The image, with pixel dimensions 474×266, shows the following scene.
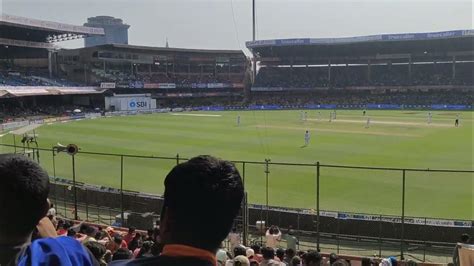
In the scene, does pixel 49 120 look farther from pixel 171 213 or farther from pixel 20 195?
pixel 171 213

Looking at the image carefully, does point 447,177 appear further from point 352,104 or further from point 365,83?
point 365,83

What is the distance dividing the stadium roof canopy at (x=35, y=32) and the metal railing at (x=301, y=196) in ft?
149

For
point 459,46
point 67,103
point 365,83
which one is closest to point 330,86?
point 365,83

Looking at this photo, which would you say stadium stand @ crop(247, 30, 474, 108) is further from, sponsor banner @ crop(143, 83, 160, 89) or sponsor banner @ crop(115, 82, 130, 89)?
sponsor banner @ crop(115, 82, 130, 89)

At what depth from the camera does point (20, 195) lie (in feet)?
7.38

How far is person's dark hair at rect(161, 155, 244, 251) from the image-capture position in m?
2.21

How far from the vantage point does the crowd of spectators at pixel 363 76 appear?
309 ft

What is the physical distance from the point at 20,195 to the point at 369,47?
329ft

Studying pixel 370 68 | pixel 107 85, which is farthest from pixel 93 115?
pixel 370 68

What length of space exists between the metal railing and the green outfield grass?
9 cm

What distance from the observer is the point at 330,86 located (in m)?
100

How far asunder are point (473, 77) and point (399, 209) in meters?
82.7

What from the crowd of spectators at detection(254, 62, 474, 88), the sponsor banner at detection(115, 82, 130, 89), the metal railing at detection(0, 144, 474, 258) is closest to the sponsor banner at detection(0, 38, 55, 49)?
the sponsor banner at detection(115, 82, 130, 89)

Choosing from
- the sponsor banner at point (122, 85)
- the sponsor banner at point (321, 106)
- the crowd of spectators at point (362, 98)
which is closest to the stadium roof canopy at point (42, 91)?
the sponsor banner at point (122, 85)
